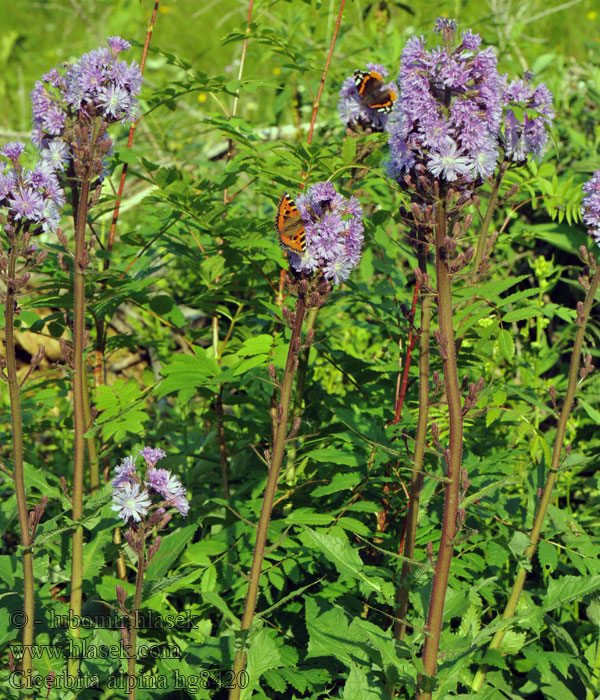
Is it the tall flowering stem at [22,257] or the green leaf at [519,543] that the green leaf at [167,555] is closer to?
the tall flowering stem at [22,257]

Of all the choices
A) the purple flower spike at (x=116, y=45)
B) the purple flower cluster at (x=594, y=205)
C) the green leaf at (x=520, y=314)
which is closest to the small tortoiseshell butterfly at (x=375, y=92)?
the purple flower cluster at (x=594, y=205)

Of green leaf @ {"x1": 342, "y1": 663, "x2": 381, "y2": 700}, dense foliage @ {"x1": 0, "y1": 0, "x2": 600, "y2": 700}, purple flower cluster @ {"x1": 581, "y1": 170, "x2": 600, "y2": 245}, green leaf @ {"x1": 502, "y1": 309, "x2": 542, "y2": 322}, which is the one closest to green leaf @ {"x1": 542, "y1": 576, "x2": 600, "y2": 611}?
dense foliage @ {"x1": 0, "y1": 0, "x2": 600, "y2": 700}

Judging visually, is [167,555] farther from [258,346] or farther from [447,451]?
[447,451]

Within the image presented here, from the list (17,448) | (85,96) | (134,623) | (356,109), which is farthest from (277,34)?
(134,623)

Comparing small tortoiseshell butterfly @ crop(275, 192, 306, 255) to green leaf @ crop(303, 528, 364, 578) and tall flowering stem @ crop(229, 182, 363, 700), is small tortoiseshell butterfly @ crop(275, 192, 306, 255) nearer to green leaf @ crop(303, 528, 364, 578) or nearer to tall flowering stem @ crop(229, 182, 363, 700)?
tall flowering stem @ crop(229, 182, 363, 700)

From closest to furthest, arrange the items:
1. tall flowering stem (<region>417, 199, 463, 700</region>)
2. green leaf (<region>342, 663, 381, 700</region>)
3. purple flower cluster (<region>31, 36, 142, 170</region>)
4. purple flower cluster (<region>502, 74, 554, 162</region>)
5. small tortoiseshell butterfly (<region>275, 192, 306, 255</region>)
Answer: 1. tall flowering stem (<region>417, 199, 463, 700</region>)
2. small tortoiseshell butterfly (<region>275, 192, 306, 255</region>)
3. green leaf (<region>342, 663, 381, 700</region>)
4. purple flower cluster (<region>31, 36, 142, 170</region>)
5. purple flower cluster (<region>502, 74, 554, 162</region>)

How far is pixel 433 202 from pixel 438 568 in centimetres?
101

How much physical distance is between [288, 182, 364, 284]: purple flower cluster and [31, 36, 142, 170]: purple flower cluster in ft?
2.75

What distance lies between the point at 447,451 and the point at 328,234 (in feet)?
2.24

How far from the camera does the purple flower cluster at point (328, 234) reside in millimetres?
2074

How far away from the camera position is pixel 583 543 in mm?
2619

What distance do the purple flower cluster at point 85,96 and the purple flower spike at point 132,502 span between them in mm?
1188

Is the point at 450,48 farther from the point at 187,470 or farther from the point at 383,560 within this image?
the point at 187,470

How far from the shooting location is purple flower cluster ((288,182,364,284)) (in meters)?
2.07
